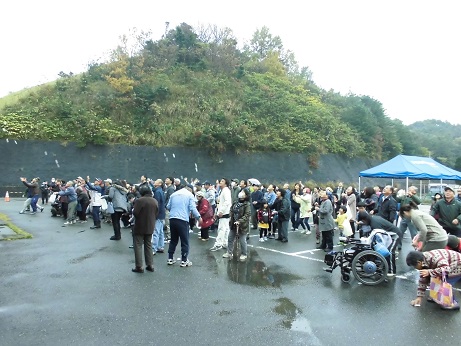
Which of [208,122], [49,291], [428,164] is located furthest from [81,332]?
[208,122]

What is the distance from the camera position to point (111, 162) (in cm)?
2825

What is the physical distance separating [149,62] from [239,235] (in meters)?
33.1

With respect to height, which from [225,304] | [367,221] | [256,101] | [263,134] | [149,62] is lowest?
[225,304]

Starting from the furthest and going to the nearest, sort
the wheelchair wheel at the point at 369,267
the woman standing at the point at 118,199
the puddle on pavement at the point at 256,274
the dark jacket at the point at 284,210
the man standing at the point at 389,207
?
the dark jacket at the point at 284,210 → the woman standing at the point at 118,199 → the man standing at the point at 389,207 → the puddle on pavement at the point at 256,274 → the wheelchair wheel at the point at 369,267

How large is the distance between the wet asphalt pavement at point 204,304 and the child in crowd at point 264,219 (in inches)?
78.8

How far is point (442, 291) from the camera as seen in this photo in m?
5.98

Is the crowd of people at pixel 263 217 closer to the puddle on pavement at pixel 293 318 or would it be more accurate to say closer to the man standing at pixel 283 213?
the man standing at pixel 283 213

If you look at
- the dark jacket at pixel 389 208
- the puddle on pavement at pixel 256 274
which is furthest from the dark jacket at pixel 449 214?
the puddle on pavement at pixel 256 274

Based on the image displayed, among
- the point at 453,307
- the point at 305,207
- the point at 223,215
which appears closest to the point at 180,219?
the point at 223,215

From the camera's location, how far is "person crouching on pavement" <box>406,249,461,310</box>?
5973mm

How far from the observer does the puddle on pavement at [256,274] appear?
7.41 meters

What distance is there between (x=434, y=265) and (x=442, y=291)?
401 mm

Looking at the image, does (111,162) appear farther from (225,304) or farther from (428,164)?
(225,304)

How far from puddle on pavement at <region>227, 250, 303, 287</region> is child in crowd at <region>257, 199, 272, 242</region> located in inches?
97.0
